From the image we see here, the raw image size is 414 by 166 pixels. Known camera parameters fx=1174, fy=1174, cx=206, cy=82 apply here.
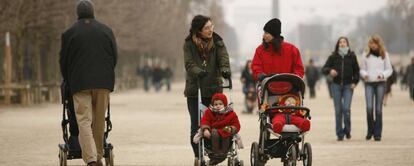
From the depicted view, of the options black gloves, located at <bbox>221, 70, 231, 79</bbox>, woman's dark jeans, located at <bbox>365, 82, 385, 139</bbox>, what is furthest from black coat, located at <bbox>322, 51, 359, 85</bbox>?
black gloves, located at <bbox>221, 70, 231, 79</bbox>

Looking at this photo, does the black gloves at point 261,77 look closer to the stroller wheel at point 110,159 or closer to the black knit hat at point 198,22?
the black knit hat at point 198,22

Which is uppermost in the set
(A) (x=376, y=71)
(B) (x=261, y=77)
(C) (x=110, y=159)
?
(B) (x=261, y=77)

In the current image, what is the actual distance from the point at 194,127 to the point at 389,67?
7026 mm

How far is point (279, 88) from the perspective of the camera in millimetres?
13016

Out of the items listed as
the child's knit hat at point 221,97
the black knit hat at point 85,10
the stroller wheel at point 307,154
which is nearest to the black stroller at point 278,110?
the stroller wheel at point 307,154

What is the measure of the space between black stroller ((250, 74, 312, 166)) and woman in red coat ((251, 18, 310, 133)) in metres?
0.33

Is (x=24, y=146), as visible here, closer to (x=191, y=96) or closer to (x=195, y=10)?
(x=191, y=96)

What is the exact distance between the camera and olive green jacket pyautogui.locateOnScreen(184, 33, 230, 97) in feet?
42.6

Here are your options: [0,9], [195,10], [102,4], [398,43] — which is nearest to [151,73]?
[102,4]

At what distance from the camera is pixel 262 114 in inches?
512

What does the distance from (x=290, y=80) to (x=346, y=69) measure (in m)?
6.51

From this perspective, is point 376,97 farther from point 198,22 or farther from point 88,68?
point 88,68

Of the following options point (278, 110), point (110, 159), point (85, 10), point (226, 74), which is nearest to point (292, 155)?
point (278, 110)

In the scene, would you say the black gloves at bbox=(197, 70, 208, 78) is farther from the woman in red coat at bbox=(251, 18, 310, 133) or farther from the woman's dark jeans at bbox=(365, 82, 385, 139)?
the woman's dark jeans at bbox=(365, 82, 385, 139)
